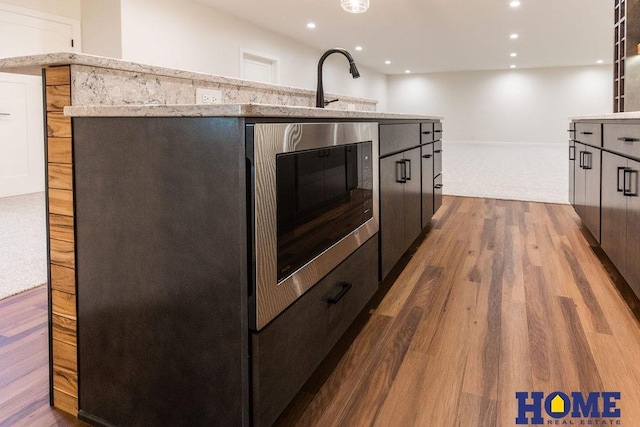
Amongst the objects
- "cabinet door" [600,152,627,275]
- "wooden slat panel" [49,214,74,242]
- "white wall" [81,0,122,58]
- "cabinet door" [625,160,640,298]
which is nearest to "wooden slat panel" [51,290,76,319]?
"wooden slat panel" [49,214,74,242]

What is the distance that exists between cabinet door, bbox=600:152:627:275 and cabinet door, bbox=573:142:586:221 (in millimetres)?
724

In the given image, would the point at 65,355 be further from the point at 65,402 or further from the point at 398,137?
the point at 398,137

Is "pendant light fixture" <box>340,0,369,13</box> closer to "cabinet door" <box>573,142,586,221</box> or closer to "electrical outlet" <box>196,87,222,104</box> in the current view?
"cabinet door" <box>573,142,586,221</box>

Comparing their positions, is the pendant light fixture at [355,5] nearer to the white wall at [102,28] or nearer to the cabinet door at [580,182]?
the cabinet door at [580,182]

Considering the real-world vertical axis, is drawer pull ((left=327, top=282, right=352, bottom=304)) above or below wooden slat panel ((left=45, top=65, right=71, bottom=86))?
below

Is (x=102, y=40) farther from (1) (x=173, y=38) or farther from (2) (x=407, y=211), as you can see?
(2) (x=407, y=211)

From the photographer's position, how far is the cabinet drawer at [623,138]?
1.91 metres


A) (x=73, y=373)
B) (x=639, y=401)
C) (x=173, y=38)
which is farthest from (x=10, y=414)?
(x=173, y=38)

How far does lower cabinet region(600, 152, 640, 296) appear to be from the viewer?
1937 millimetres

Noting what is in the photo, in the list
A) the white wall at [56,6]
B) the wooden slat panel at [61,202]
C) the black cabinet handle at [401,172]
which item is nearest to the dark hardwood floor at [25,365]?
the wooden slat panel at [61,202]

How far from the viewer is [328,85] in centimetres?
1011

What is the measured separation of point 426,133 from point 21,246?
9.70ft

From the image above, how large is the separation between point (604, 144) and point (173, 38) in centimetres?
482

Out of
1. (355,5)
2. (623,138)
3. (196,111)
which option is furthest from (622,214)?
(355,5)
